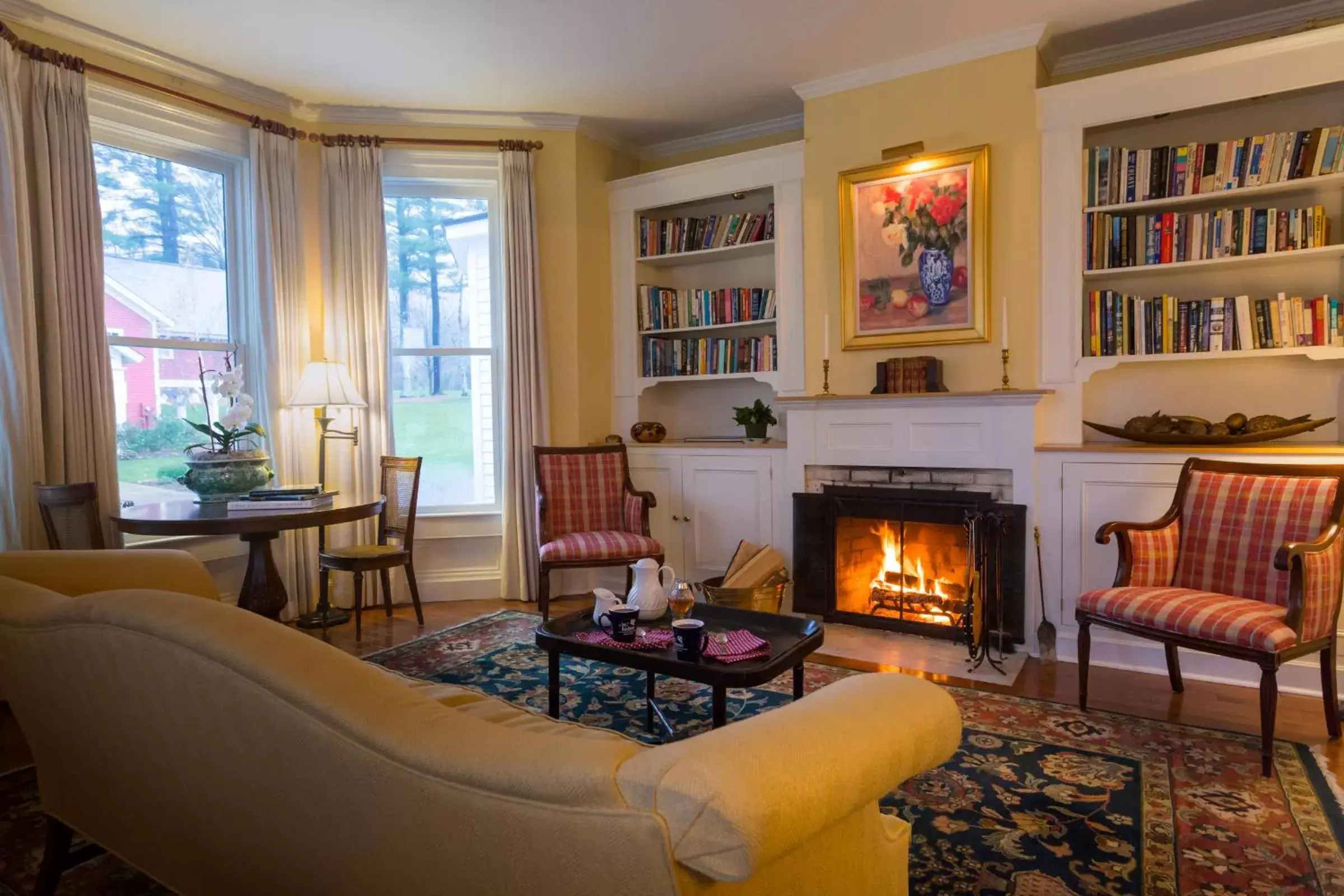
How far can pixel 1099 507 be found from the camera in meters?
3.45

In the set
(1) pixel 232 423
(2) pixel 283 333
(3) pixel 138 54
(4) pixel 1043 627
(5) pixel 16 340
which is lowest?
(4) pixel 1043 627

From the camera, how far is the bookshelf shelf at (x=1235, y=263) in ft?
10.6

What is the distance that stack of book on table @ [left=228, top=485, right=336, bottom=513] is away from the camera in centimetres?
333

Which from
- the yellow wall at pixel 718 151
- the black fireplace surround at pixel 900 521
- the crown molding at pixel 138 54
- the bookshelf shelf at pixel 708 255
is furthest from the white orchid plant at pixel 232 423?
the yellow wall at pixel 718 151

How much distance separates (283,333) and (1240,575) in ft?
15.0

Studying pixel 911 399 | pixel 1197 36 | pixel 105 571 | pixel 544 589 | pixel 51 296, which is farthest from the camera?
pixel 544 589

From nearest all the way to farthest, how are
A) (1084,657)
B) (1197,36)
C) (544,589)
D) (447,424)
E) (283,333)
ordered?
(1084,657)
(1197,36)
(544,589)
(283,333)
(447,424)

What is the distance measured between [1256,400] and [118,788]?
4269 millimetres

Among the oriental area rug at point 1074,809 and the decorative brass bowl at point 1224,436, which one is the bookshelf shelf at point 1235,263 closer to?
the decorative brass bowl at point 1224,436

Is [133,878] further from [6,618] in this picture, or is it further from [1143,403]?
[1143,403]

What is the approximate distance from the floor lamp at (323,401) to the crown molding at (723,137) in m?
2.47

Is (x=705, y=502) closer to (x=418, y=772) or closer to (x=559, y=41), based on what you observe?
(x=559, y=41)

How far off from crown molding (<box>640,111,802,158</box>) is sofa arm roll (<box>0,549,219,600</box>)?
3.93m

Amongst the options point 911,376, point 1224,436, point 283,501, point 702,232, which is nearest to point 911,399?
point 911,376
